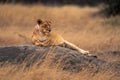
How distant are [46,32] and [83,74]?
1.58 meters

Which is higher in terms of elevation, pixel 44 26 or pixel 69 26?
pixel 44 26

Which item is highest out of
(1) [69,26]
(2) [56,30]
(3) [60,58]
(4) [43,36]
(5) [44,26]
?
(5) [44,26]

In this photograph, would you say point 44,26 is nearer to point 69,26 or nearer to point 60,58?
point 60,58

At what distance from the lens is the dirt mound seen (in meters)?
8.84

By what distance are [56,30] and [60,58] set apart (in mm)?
7577

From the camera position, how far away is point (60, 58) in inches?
351

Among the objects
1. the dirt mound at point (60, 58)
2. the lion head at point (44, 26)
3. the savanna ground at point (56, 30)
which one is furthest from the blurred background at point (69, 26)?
the dirt mound at point (60, 58)

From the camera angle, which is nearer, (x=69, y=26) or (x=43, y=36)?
(x=43, y=36)

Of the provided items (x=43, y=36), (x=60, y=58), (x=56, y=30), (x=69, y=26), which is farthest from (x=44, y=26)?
(x=69, y=26)

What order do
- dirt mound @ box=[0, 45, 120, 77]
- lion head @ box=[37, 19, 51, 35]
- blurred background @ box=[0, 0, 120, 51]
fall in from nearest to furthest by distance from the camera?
dirt mound @ box=[0, 45, 120, 77]
lion head @ box=[37, 19, 51, 35]
blurred background @ box=[0, 0, 120, 51]

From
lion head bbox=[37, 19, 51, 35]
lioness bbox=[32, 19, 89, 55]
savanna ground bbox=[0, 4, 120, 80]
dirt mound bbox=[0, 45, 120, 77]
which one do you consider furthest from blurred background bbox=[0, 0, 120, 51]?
dirt mound bbox=[0, 45, 120, 77]

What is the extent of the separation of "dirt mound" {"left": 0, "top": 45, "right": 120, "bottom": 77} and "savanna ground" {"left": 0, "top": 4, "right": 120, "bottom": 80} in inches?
12.3

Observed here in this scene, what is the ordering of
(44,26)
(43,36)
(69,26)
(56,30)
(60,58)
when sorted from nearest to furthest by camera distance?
(60,58)
(44,26)
(43,36)
(56,30)
(69,26)

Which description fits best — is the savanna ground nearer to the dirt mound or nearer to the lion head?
the dirt mound
